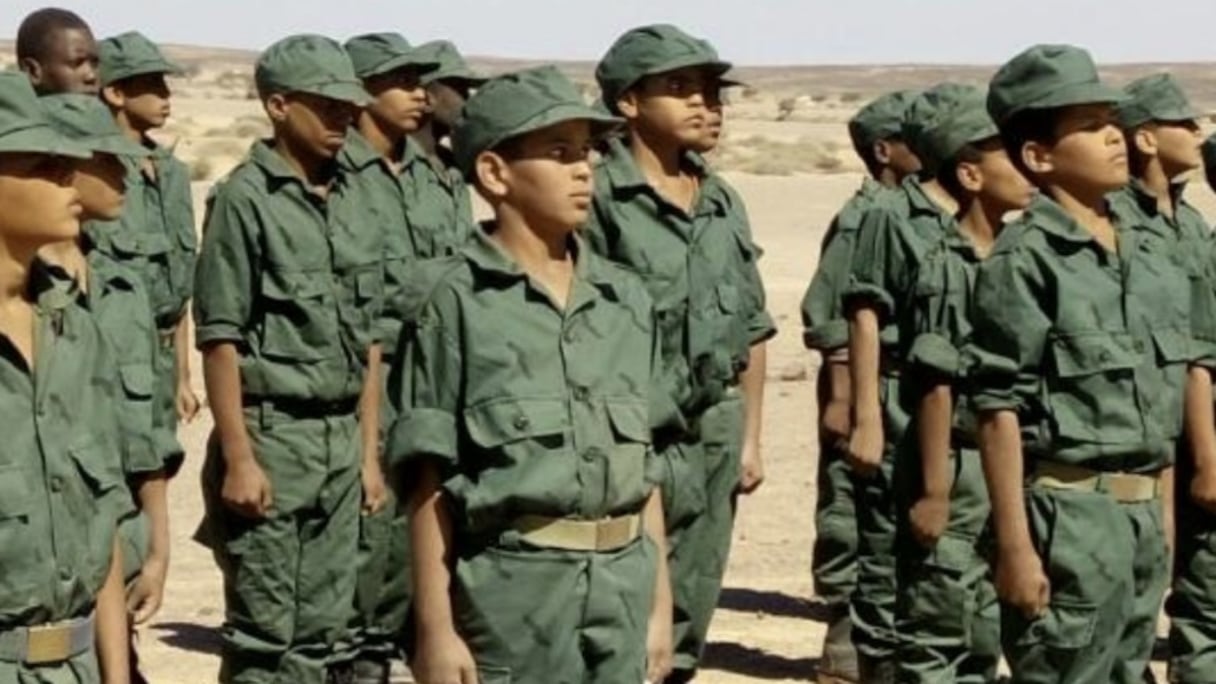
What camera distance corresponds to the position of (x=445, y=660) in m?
6.11

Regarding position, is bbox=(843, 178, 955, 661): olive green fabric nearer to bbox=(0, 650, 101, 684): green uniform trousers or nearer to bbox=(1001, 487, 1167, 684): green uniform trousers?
bbox=(1001, 487, 1167, 684): green uniform trousers

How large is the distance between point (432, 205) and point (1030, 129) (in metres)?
3.26

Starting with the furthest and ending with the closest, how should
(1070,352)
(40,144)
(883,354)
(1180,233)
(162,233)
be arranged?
(162,233) → (883,354) → (1180,233) → (1070,352) → (40,144)

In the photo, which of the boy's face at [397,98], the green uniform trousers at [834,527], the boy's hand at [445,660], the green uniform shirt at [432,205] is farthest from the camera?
the green uniform trousers at [834,527]

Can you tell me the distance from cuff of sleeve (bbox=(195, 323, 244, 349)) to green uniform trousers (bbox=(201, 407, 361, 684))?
28 cm

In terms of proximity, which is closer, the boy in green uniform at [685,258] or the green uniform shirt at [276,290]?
the boy in green uniform at [685,258]

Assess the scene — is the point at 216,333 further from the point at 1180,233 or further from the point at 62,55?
the point at 1180,233

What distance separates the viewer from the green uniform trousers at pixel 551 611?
20.3ft

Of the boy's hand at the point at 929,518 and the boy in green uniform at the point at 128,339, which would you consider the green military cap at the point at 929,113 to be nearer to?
the boy's hand at the point at 929,518

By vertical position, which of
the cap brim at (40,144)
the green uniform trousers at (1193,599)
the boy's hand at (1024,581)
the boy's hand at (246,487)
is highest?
the cap brim at (40,144)

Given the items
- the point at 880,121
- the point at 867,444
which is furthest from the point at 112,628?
the point at 880,121

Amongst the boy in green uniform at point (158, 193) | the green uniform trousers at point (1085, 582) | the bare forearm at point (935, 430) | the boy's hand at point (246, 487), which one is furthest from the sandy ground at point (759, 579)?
the green uniform trousers at point (1085, 582)

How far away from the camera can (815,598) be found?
12.3 m

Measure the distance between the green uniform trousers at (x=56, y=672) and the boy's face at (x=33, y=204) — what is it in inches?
30.1
